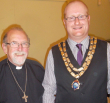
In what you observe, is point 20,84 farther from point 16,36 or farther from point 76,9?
point 76,9

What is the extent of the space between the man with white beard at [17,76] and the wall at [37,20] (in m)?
0.92

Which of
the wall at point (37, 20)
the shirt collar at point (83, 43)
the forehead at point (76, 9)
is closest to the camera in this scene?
the forehead at point (76, 9)

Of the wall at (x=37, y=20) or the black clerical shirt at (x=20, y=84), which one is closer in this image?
the black clerical shirt at (x=20, y=84)

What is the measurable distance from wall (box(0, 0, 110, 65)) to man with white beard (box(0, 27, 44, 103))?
918 millimetres

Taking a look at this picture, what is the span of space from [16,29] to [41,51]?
4.00ft

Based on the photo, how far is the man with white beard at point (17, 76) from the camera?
4.83ft

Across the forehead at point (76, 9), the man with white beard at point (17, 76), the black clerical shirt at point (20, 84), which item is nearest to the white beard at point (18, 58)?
the man with white beard at point (17, 76)

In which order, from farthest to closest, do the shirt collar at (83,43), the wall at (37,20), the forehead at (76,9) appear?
the wall at (37,20) < the shirt collar at (83,43) < the forehead at (76,9)

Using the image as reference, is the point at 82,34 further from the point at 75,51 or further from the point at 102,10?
the point at 102,10

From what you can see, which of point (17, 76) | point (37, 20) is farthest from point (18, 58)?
point (37, 20)

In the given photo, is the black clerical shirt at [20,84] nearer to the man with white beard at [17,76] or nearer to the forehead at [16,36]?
the man with white beard at [17,76]

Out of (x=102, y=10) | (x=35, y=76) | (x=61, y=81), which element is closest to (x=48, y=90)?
(x=61, y=81)

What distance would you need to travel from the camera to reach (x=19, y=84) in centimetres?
158

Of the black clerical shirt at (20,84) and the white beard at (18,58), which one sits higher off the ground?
the white beard at (18,58)
